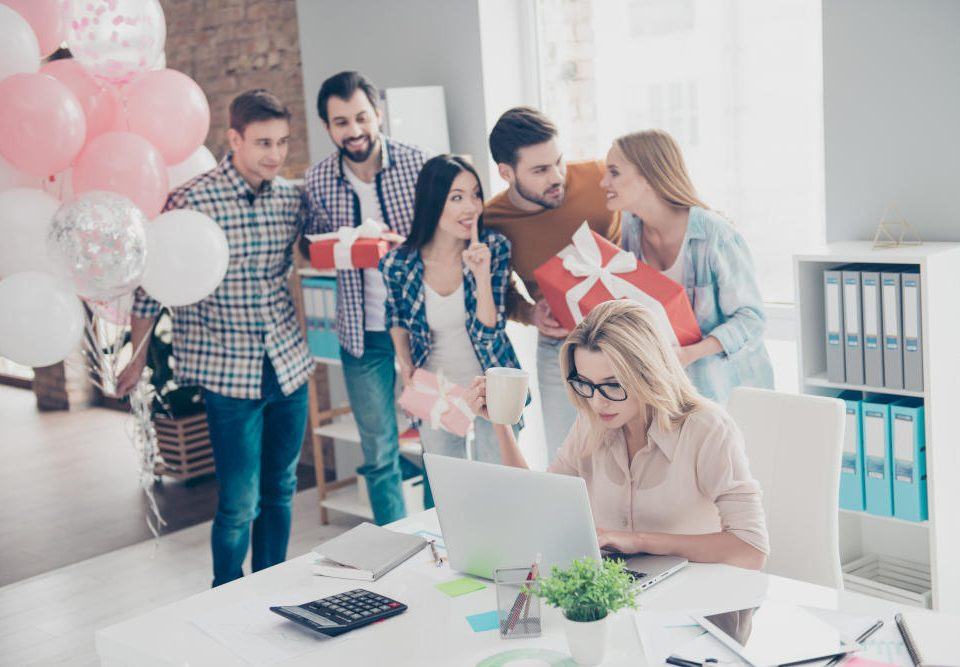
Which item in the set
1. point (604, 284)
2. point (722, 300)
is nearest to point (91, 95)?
point (604, 284)

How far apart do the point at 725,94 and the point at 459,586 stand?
236 cm

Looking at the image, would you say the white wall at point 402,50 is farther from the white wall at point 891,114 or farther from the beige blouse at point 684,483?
the beige blouse at point 684,483

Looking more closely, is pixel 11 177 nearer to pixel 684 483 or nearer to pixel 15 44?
pixel 15 44

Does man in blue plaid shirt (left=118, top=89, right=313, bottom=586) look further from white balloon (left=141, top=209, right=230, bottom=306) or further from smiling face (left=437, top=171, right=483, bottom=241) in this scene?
smiling face (left=437, top=171, right=483, bottom=241)

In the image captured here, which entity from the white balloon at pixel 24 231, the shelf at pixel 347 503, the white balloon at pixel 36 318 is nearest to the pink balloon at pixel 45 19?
the white balloon at pixel 24 231

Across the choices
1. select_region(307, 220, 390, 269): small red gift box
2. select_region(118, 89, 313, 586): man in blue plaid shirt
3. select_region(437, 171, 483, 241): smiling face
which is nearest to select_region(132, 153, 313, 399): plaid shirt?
select_region(118, 89, 313, 586): man in blue plaid shirt

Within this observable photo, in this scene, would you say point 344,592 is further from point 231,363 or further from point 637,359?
point 231,363

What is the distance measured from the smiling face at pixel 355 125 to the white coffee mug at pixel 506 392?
1469 millimetres

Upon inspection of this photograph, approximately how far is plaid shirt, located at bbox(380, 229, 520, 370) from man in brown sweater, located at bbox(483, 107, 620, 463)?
0.09 metres

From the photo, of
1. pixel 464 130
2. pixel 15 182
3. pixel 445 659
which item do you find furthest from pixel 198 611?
pixel 464 130

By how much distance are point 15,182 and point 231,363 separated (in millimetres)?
805

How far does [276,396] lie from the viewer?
10.9ft

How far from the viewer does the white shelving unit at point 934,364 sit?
9.38 feet

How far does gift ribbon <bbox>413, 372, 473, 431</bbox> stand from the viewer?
3.05 meters
